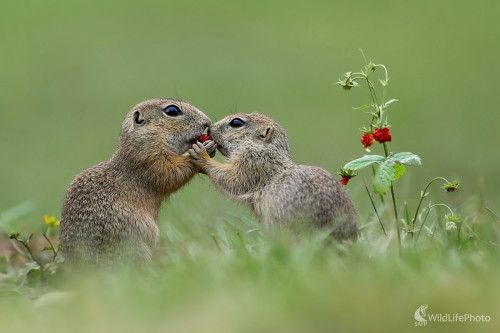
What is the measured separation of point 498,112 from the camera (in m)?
18.0

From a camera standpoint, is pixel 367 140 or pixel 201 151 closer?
pixel 367 140

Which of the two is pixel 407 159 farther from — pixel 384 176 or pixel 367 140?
pixel 367 140

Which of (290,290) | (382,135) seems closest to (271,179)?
(382,135)

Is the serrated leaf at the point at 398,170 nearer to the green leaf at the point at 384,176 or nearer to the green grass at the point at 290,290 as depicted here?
the green leaf at the point at 384,176

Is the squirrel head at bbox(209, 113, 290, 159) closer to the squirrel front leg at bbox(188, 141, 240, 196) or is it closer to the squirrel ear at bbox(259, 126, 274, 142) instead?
the squirrel ear at bbox(259, 126, 274, 142)

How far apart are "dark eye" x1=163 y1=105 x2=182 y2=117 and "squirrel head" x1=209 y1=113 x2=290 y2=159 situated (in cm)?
31

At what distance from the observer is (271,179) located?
664 cm

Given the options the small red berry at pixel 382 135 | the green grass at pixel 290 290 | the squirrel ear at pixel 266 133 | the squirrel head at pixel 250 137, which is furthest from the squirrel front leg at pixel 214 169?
the small red berry at pixel 382 135

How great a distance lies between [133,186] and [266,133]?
1153 millimetres

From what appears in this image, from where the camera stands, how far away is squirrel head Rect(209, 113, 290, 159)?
688cm

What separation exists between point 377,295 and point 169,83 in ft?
51.6

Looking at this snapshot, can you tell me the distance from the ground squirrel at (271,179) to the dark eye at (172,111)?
12.5 inches

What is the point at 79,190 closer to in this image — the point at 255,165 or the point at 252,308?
the point at 255,165

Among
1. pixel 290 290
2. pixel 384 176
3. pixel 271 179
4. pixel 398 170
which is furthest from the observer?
pixel 271 179
